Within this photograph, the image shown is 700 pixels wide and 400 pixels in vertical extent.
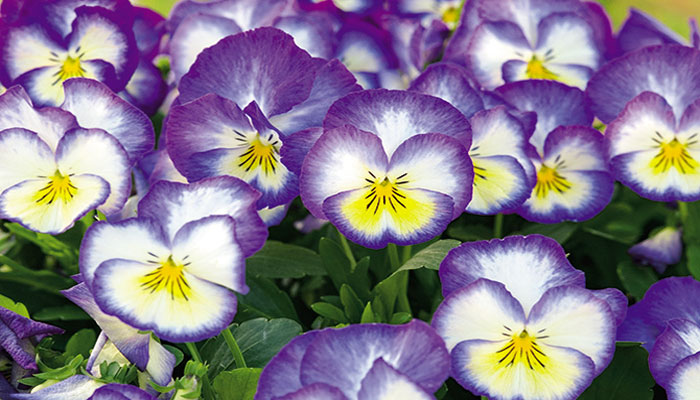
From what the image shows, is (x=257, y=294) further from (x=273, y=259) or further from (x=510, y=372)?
(x=510, y=372)

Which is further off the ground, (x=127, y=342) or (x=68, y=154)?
(x=68, y=154)

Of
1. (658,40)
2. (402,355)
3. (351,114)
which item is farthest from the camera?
(658,40)

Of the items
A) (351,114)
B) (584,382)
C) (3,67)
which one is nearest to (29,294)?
(3,67)

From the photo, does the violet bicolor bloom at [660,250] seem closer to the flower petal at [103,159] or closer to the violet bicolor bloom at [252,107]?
the violet bicolor bloom at [252,107]

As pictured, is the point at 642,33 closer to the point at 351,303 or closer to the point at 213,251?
the point at 351,303

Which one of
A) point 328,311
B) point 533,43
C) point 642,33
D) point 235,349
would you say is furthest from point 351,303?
point 642,33

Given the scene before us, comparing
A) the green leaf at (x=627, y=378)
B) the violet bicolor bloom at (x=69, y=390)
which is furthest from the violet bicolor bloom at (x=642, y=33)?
the violet bicolor bloom at (x=69, y=390)
